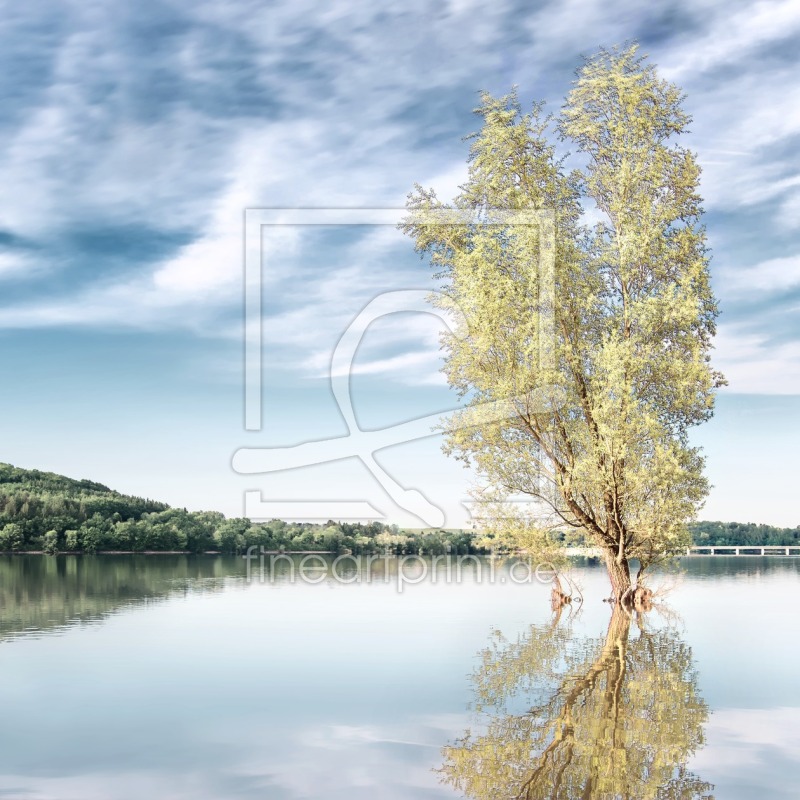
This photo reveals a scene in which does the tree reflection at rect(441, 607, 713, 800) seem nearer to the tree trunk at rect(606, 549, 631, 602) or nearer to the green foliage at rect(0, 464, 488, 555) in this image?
the tree trunk at rect(606, 549, 631, 602)

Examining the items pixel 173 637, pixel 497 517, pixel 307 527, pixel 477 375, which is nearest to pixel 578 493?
pixel 497 517

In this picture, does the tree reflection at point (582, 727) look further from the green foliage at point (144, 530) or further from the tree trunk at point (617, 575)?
the green foliage at point (144, 530)

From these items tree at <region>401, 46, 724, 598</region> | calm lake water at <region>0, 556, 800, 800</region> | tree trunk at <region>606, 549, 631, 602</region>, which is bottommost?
calm lake water at <region>0, 556, 800, 800</region>

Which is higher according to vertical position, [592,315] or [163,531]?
[592,315]

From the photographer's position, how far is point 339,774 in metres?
9.18

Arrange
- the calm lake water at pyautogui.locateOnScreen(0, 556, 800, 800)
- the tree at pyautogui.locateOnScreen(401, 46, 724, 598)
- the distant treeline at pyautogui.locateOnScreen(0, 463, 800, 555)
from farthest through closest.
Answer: the distant treeline at pyautogui.locateOnScreen(0, 463, 800, 555) → the tree at pyautogui.locateOnScreen(401, 46, 724, 598) → the calm lake water at pyautogui.locateOnScreen(0, 556, 800, 800)

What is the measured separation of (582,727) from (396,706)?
2.86 meters

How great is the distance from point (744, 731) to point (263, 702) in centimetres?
635

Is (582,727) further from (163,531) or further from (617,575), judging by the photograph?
(163,531)

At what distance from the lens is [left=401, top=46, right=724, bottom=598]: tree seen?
26516 mm

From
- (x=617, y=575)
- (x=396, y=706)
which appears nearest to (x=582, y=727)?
(x=396, y=706)

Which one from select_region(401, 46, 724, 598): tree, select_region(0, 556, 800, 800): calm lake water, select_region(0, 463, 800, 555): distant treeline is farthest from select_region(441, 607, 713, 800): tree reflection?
select_region(0, 463, 800, 555): distant treeline

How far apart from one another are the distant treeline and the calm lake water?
52.4 metres

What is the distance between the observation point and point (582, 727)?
1079 centimetres
